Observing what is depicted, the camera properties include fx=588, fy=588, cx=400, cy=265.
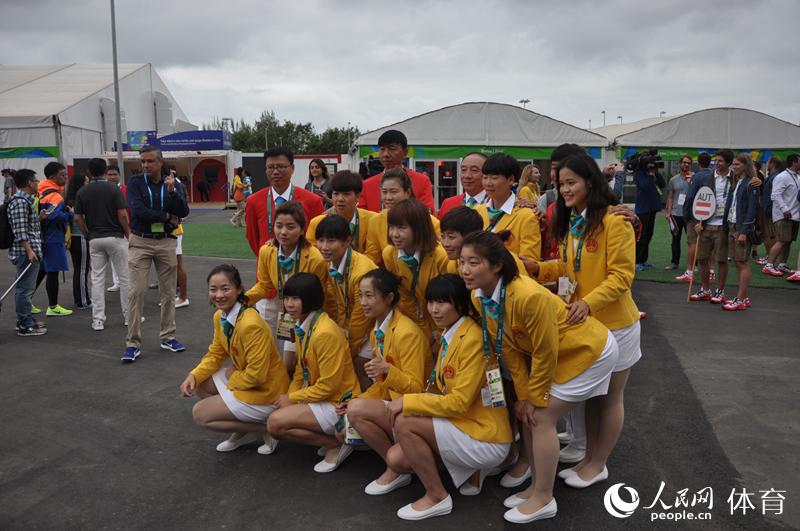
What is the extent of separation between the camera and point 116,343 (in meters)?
6.47

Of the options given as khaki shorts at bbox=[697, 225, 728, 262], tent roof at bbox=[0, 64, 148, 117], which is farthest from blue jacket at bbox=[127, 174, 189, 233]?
tent roof at bbox=[0, 64, 148, 117]

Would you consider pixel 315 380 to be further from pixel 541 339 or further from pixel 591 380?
pixel 591 380

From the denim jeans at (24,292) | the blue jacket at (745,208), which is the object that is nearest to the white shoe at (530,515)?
the blue jacket at (745,208)

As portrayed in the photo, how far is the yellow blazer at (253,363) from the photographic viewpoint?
364 cm

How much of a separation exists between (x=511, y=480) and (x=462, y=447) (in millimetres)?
574

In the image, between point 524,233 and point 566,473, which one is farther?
point 524,233

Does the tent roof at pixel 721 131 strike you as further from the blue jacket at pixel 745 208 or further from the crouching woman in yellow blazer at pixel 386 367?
the crouching woman in yellow blazer at pixel 386 367

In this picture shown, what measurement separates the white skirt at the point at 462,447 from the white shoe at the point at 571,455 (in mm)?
842

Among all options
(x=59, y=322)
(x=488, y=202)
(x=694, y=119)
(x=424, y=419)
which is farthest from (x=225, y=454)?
(x=694, y=119)

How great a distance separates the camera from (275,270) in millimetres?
4129

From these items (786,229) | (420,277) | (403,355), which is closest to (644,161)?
(786,229)

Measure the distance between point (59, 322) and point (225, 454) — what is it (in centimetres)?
477

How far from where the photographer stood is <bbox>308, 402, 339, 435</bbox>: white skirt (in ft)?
11.5

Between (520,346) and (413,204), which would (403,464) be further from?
(413,204)
